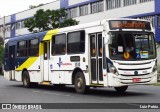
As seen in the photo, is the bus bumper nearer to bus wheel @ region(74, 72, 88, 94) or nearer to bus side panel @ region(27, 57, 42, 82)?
bus wheel @ region(74, 72, 88, 94)

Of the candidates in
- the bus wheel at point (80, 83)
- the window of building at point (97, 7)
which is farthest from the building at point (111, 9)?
the bus wheel at point (80, 83)

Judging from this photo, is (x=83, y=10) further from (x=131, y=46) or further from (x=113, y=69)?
(x=113, y=69)

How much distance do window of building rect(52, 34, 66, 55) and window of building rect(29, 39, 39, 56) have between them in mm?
2158

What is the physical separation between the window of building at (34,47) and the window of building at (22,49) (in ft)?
2.55

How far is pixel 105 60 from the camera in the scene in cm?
1577

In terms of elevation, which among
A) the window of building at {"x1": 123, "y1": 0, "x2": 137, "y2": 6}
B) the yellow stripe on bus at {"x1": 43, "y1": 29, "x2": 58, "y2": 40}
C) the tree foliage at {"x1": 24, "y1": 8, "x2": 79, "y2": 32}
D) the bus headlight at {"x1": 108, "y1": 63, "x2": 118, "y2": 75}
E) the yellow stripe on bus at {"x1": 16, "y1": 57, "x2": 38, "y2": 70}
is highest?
the window of building at {"x1": 123, "y1": 0, "x2": 137, "y2": 6}

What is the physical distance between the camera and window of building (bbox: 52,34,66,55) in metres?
19.0

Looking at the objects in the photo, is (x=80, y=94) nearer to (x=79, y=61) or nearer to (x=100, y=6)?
(x=79, y=61)

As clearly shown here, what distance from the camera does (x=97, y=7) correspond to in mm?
51469

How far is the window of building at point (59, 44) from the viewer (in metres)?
19.0

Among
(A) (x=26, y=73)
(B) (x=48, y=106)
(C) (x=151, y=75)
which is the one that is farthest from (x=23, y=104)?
(A) (x=26, y=73)

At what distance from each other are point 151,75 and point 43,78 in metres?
6.90

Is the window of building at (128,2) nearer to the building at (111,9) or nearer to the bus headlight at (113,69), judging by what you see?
the building at (111,9)

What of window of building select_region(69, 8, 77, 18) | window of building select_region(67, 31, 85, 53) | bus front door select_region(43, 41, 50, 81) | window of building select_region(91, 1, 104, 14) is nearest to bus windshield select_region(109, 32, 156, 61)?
window of building select_region(67, 31, 85, 53)
